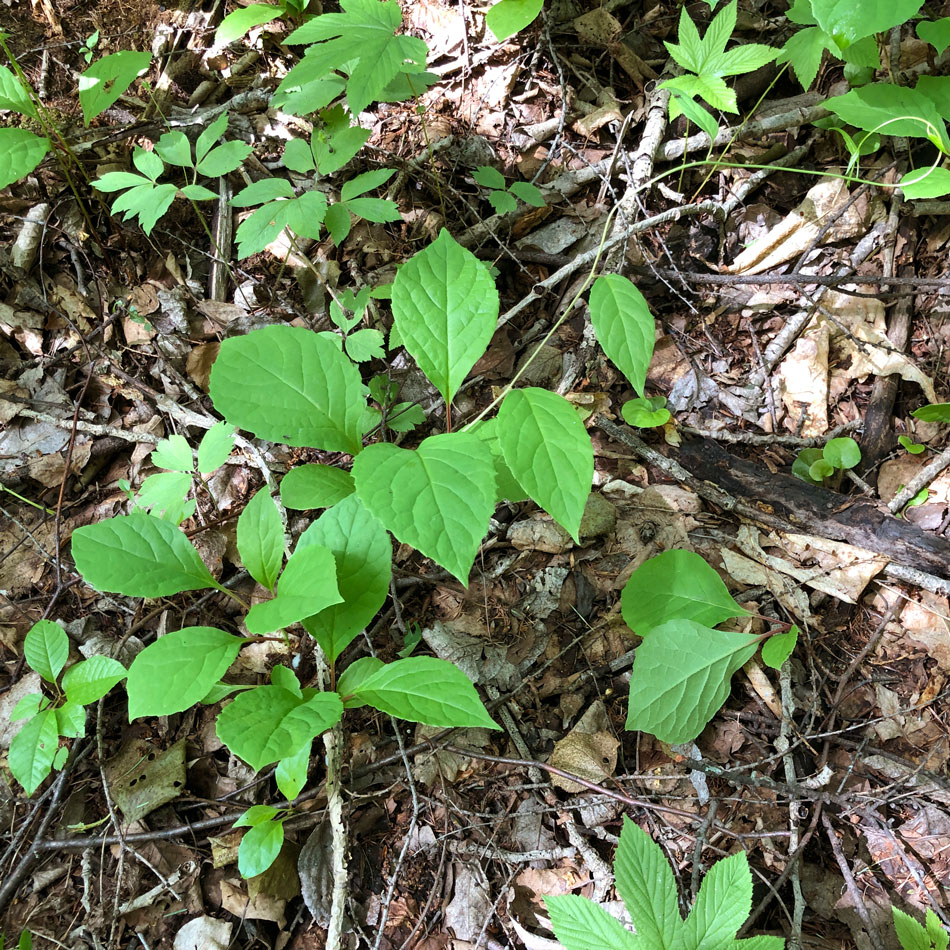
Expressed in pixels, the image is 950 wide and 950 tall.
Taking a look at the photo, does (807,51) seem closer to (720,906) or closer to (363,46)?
(363,46)

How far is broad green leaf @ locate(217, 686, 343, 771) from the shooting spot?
119cm

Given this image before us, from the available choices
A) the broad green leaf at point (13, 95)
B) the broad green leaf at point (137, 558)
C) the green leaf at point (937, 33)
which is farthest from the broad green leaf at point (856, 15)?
the broad green leaf at point (13, 95)

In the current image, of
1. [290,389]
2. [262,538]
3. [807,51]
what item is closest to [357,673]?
[262,538]

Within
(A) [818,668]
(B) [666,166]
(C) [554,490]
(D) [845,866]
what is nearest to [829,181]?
(B) [666,166]

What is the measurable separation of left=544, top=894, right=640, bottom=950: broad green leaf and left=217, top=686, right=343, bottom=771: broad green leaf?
642 mm

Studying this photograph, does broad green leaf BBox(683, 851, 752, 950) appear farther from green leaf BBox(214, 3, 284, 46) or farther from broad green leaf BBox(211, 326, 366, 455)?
green leaf BBox(214, 3, 284, 46)

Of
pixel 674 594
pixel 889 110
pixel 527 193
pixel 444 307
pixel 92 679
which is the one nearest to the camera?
pixel 444 307

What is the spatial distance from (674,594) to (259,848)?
1.23 m

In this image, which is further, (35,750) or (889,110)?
(889,110)

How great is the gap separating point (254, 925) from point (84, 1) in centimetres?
361

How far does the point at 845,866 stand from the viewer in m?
1.53

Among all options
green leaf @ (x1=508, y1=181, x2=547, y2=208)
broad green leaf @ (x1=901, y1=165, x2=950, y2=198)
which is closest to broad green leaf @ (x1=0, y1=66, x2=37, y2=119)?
green leaf @ (x1=508, y1=181, x2=547, y2=208)

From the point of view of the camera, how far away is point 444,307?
1443mm

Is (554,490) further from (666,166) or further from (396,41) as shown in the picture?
(666,166)
